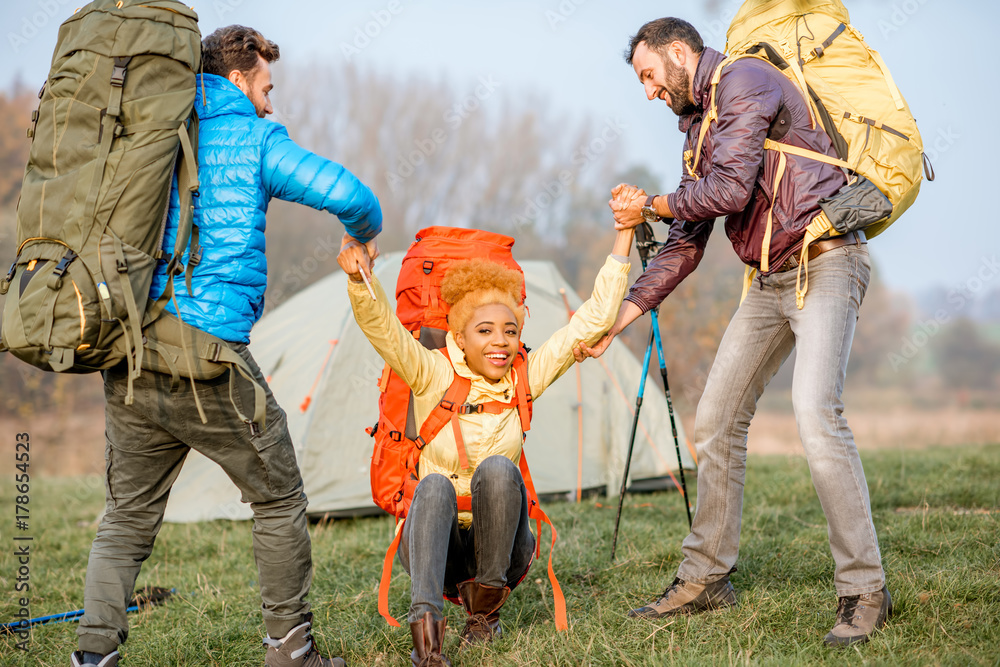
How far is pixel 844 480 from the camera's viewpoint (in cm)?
251

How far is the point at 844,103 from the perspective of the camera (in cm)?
267

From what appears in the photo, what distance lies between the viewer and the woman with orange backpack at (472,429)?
2541 mm

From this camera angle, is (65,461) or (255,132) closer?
(255,132)

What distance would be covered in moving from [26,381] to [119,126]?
16.5 metres

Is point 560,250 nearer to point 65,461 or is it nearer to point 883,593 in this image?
point 65,461

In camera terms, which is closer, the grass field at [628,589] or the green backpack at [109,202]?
the green backpack at [109,202]

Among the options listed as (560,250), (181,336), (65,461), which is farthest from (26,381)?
(181,336)

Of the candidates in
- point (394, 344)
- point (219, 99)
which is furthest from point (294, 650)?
point (219, 99)

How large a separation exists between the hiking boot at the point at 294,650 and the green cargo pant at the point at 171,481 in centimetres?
3

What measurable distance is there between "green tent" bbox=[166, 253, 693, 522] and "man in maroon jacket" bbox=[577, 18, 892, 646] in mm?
2709

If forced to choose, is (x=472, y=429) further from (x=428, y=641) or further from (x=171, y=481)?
(x=171, y=481)

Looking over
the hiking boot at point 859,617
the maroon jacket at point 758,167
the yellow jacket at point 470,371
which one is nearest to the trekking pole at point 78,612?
the yellow jacket at point 470,371

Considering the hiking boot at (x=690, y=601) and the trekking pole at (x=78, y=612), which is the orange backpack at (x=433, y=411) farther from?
the trekking pole at (x=78, y=612)

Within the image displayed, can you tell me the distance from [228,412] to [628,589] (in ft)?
6.03
